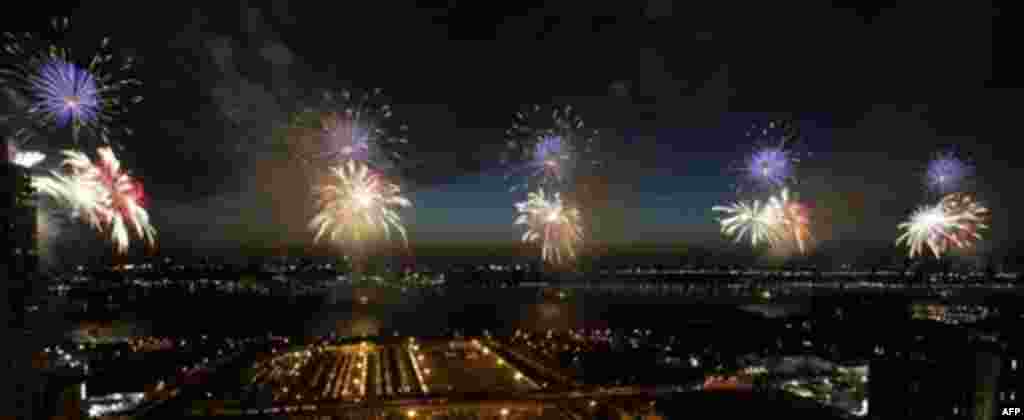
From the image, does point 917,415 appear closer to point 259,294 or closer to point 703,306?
point 703,306

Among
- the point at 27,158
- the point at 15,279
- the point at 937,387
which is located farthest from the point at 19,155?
the point at 937,387

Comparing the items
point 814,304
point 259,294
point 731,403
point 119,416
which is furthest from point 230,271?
point 731,403

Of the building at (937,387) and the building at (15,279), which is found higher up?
the building at (15,279)

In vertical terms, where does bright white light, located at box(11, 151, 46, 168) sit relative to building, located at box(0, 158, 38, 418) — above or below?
above

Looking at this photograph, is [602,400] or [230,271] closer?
[602,400]

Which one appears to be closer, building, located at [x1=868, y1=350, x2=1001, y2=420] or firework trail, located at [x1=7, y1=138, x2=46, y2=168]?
firework trail, located at [x1=7, y1=138, x2=46, y2=168]

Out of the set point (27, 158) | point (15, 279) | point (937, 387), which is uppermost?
point (27, 158)

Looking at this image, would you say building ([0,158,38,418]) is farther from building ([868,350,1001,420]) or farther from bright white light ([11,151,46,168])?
building ([868,350,1001,420])

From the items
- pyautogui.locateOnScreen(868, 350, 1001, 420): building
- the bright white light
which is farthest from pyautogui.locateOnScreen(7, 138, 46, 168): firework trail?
pyautogui.locateOnScreen(868, 350, 1001, 420): building

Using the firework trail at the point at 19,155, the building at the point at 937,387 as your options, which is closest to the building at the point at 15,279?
the firework trail at the point at 19,155

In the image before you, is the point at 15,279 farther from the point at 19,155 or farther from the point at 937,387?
the point at 937,387

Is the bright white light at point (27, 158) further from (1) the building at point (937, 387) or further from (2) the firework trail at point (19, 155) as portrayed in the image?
(1) the building at point (937, 387)
